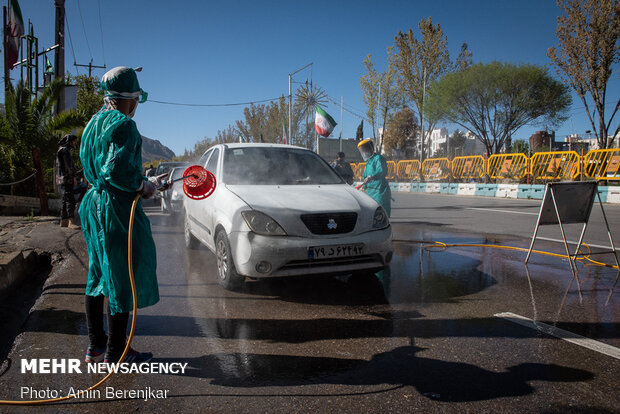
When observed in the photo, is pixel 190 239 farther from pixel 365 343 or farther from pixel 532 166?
pixel 532 166

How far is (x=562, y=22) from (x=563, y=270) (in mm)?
25010

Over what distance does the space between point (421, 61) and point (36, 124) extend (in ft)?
108

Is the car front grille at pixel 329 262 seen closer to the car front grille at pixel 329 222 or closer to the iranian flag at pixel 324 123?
the car front grille at pixel 329 222

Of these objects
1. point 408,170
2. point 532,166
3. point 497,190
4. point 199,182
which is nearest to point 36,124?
point 199,182

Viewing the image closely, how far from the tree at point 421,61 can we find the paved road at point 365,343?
32.9 metres

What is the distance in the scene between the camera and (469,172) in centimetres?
2481

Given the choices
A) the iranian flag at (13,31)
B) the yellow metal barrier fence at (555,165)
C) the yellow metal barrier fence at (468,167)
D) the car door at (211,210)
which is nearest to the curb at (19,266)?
the car door at (211,210)

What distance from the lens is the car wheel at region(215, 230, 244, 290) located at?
408 cm

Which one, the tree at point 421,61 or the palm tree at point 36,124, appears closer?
the palm tree at point 36,124

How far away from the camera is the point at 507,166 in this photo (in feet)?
71.9

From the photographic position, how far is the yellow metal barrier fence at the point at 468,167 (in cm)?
2380

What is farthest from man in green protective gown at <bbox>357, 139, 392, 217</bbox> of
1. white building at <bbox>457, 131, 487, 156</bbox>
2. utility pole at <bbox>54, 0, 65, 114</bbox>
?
white building at <bbox>457, 131, 487, 156</bbox>

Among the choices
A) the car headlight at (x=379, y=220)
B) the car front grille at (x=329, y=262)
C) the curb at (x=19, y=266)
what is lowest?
the curb at (x=19, y=266)

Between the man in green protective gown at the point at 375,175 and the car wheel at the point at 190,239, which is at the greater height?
the man in green protective gown at the point at 375,175
